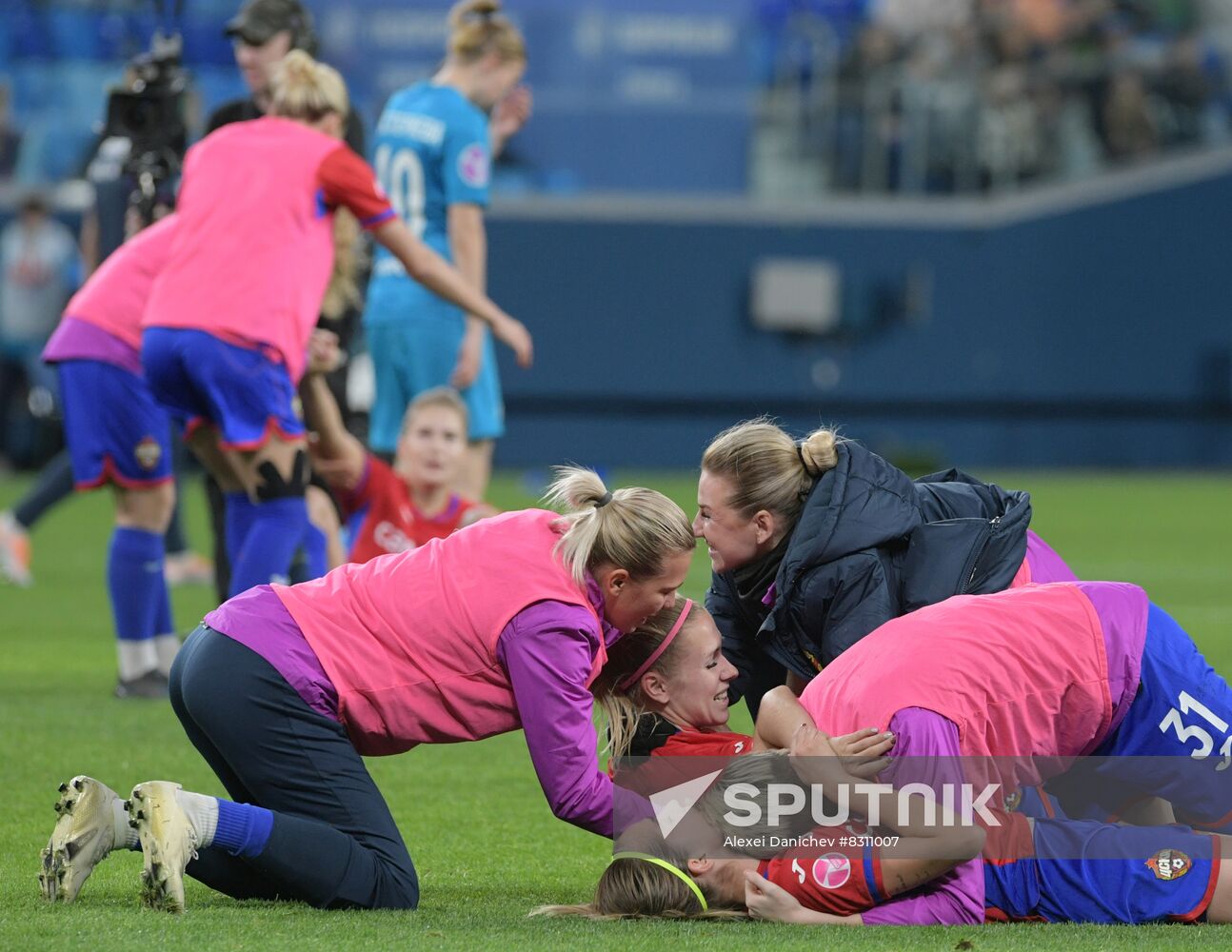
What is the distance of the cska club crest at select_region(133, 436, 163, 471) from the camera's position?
19.4 ft

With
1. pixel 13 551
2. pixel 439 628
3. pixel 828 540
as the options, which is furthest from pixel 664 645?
pixel 13 551

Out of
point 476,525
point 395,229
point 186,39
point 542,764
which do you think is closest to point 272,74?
point 395,229

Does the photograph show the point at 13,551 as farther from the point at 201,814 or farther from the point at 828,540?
the point at 828,540

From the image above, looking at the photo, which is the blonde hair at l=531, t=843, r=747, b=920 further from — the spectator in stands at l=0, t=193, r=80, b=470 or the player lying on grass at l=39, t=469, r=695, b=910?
the spectator in stands at l=0, t=193, r=80, b=470

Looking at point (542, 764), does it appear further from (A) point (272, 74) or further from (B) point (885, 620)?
(A) point (272, 74)

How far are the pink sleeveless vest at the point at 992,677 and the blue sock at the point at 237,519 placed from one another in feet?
8.03

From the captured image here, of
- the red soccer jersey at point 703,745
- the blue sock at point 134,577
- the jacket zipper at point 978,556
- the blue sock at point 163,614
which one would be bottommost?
the blue sock at point 163,614

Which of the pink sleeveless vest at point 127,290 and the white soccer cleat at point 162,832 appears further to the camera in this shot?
the pink sleeveless vest at point 127,290

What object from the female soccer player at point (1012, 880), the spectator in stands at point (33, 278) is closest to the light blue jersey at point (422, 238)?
the female soccer player at point (1012, 880)

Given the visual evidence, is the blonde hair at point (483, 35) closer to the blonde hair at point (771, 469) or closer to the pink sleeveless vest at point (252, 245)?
the pink sleeveless vest at point (252, 245)

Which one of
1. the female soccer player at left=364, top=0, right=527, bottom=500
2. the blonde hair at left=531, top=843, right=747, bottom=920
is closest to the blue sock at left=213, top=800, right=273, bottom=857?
the blonde hair at left=531, top=843, right=747, bottom=920

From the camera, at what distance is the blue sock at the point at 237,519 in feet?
18.5

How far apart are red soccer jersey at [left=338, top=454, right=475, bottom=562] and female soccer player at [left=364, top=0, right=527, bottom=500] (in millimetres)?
685

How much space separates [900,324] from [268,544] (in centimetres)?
1490
